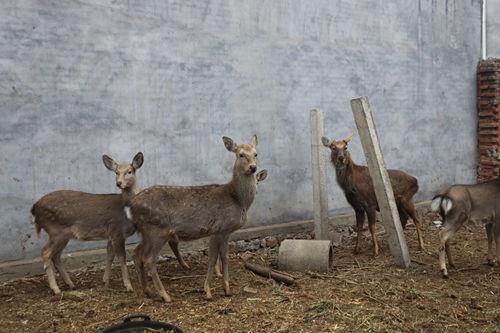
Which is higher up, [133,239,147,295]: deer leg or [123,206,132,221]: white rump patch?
[123,206,132,221]: white rump patch

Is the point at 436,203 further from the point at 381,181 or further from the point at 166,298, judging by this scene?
the point at 166,298

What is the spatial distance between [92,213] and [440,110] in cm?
865

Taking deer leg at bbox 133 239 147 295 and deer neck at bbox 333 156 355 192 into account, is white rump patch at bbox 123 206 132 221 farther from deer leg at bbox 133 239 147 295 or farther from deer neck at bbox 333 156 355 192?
deer neck at bbox 333 156 355 192

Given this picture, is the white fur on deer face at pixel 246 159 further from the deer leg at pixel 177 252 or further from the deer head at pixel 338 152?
the deer head at pixel 338 152

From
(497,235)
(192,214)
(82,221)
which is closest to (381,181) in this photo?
(497,235)

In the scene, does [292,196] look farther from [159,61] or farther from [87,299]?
[87,299]

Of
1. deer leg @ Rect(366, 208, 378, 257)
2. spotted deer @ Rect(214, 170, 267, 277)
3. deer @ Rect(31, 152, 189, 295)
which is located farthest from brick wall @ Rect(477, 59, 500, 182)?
deer @ Rect(31, 152, 189, 295)

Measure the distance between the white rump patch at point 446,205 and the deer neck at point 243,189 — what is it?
2.65m

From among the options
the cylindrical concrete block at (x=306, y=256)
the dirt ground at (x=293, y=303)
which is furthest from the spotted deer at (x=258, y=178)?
the cylindrical concrete block at (x=306, y=256)

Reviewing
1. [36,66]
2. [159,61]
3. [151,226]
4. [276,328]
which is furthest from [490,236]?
[36,66]

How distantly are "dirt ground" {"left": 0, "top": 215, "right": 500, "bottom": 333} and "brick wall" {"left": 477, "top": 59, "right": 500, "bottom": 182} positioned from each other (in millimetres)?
5642

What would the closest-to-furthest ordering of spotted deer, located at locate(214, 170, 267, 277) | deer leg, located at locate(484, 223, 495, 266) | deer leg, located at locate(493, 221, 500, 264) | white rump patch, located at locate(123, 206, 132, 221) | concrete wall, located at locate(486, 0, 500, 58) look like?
1. white rump patch, located at locate(123, 206, 132, 221)
2. spotted deer, located at locate(214, 170, 267, 277)
3. deer leg, located at locate(493, 221, 500, 264)
4. deer leg, located at locate(484, 223, 495, 266)
5. concrete wall, located at locate(486, 0, 500, 58)

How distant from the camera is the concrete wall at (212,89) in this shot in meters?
6.88

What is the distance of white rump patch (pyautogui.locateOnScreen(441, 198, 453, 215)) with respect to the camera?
695 centimetres
